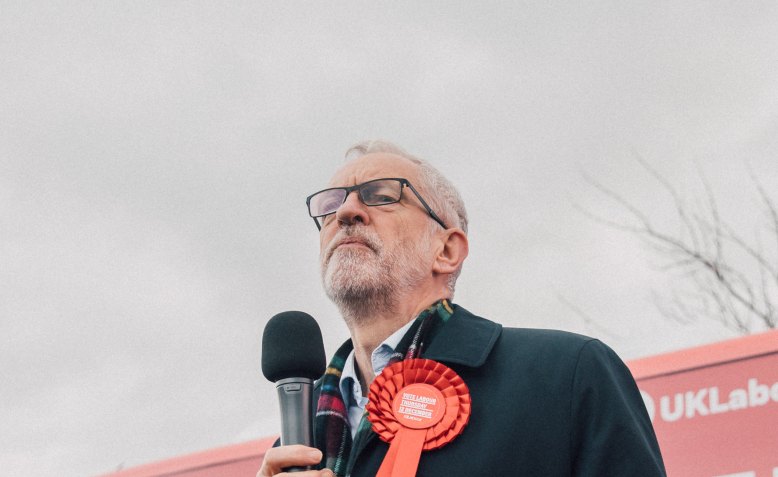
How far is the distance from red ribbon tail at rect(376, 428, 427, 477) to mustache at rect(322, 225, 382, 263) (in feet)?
2.06

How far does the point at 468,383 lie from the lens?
80.5 inches

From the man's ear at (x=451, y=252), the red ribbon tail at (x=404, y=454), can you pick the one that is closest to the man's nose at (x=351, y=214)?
the man's ear at (x=451, y=252)

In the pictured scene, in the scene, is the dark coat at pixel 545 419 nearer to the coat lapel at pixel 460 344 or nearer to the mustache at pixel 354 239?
the coat lapel at pixel 460 344

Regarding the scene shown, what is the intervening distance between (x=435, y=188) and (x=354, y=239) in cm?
36

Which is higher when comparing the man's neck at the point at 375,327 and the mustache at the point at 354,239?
the mustache at the point at 354,239

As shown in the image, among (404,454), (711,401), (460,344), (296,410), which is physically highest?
(460,344)

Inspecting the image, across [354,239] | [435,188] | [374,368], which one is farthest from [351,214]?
[374,368]

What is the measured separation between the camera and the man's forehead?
2.60m

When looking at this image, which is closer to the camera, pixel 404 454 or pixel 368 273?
pixel 404 454

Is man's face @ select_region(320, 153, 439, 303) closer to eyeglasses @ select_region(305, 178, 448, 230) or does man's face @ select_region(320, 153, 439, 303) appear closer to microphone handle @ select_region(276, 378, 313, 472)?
eyeglasses @ select_region(305, 178, 448, 230)

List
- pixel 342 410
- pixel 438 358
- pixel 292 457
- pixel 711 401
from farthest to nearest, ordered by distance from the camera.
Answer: pixel 711 401 < pixel 342 410 < pixel 438 358 < pixel 292 457

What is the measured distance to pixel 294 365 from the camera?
197 centimetres

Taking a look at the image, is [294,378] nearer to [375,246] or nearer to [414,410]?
[414,410]

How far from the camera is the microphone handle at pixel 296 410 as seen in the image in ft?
6.09
